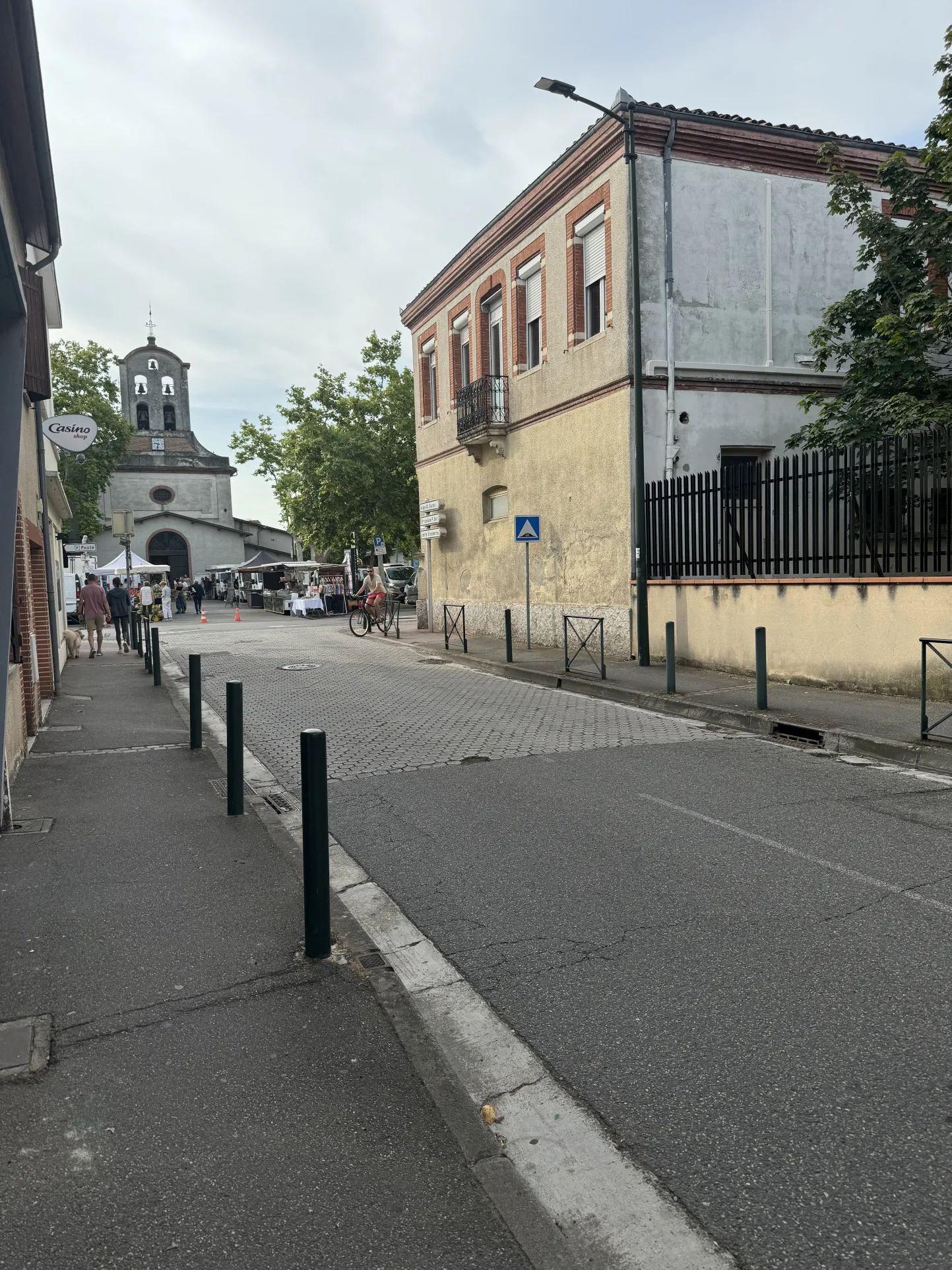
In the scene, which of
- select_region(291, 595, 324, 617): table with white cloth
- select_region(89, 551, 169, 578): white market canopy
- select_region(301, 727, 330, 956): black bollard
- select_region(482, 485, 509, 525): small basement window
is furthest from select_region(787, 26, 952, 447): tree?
select_region(89, 551, 169, 578): white market canopy

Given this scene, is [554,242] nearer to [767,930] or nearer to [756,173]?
[756,173]

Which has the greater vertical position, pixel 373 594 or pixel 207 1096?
pixel 373 594

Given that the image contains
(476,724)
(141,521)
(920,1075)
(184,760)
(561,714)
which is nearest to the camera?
(920,1075)

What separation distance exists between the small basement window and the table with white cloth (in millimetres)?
17781

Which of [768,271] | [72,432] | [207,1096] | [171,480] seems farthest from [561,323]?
[171,480]

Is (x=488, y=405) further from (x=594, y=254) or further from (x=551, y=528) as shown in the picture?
(x=594, y=254)

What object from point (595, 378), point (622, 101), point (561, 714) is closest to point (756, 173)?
point (622, 101)

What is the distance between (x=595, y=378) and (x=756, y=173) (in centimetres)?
453

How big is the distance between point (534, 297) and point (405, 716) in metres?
11.9

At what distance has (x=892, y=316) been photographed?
501 inches

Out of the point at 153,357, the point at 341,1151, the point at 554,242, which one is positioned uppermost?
the point at 153,357

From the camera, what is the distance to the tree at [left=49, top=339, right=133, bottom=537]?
173 feet

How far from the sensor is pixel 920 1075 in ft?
10.1

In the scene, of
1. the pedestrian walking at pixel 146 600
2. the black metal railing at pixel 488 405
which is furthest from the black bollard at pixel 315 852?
the pedestrian walking at pixel 146 600
